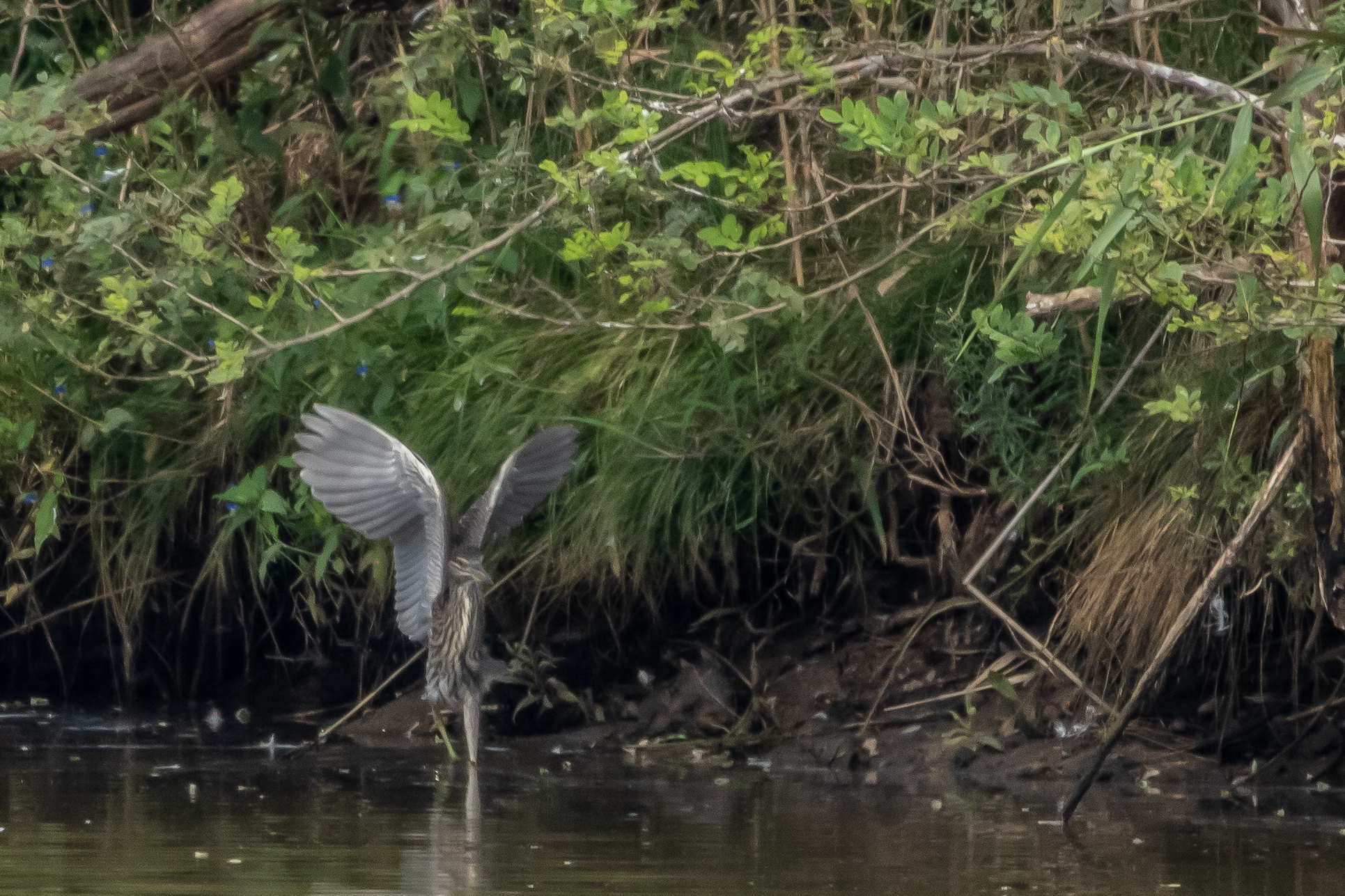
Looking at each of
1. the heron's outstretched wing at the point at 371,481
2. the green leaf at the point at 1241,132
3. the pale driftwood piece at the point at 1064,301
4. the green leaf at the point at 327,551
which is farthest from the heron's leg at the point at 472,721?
the green leaf at the point at 1241,132

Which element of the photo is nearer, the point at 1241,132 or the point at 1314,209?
the point at 1314,209

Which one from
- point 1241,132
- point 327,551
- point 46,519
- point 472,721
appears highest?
point 1241,132

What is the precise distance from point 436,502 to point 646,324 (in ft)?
2.04

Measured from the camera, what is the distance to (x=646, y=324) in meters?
4.10

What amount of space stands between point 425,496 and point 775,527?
978mm

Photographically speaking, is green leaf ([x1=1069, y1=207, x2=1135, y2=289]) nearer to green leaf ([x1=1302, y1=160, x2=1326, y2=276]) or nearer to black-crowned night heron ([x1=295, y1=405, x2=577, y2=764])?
green leaf ([x1=1302, y1=160, x2=1326, y2=276])

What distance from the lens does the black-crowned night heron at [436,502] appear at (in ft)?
13.8

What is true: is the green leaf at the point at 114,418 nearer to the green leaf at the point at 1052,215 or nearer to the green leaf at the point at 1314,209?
the green leaf at the point at 1052,215

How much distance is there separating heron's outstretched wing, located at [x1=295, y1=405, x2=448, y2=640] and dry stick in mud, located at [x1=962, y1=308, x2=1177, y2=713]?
120 cm

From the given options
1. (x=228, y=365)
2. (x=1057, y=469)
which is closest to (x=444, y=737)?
(x=228, y=365)

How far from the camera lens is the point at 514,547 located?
15.6ft

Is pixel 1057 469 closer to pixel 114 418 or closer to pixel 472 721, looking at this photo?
pixel 472 721

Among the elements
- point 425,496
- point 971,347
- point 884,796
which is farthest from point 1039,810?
point 425,496

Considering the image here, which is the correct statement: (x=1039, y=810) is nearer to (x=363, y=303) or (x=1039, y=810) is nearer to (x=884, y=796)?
(x=884, y=796)
